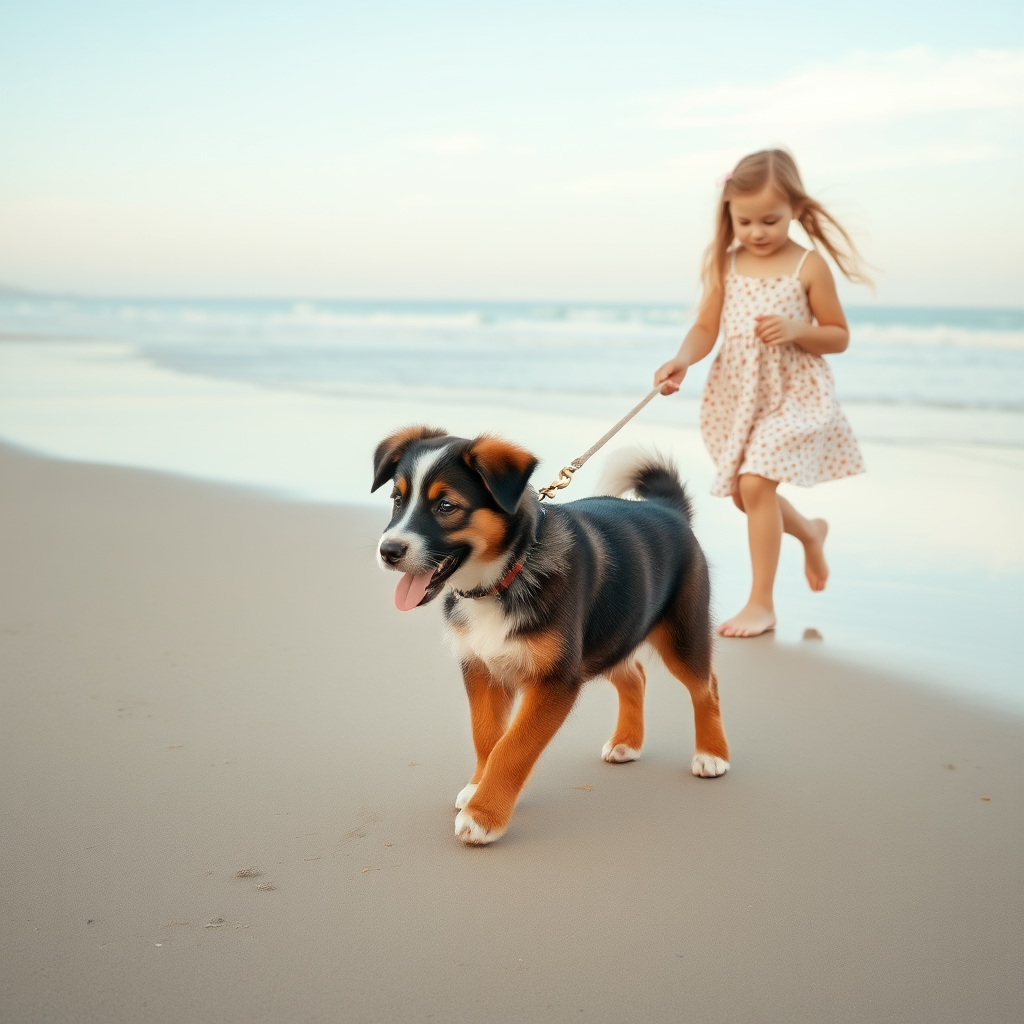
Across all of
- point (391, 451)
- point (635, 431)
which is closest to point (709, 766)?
point (391, 451)

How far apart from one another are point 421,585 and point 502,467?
341 mm

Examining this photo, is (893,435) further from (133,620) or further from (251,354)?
(251,354)

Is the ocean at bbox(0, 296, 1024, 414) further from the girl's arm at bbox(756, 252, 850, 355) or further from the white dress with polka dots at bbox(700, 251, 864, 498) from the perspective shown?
the girl's arm at bbox(756, 252, 850, 355)

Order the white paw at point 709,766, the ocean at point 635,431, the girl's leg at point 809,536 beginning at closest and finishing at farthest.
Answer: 1. the white paw at point 709,766
2. the ocean at point 635,431
3. the girl's leg at point 809,536

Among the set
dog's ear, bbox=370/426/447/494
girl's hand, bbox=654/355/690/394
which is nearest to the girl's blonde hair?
girl's hand, bbox=654/355/690/394

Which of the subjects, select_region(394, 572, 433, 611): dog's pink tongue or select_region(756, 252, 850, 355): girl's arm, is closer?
select_region(394, 572, 433, 611): dog's pink tongue

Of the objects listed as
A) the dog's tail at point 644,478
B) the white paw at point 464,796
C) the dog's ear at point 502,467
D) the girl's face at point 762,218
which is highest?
the girl's face at point 762,218

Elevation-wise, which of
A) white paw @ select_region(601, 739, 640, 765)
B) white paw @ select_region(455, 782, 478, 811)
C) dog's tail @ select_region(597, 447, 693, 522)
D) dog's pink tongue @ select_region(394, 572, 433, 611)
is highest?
dog's tail @ select_region(597, 447, 693, 522)

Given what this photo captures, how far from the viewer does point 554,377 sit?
1446 cm

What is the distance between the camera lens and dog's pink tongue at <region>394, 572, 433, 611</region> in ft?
8.40

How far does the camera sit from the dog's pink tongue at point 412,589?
2561 millimetres

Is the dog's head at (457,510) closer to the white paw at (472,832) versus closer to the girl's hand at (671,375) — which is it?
the white paw at (472,832)

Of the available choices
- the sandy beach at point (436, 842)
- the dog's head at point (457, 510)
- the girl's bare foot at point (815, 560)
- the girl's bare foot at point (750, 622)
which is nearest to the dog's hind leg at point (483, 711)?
the sandy beach at point (436, 842)

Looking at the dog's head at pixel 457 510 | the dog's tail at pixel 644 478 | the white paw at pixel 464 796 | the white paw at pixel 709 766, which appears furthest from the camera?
the dog's tail at pixel 644 478
